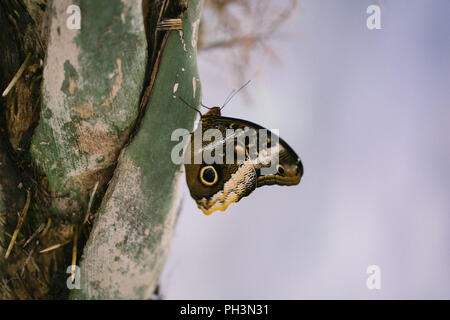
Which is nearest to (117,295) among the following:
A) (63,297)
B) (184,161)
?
(63,297)

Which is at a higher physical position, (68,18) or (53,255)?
(68,18)

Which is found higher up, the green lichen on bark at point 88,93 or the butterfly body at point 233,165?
the green lichen on bark at point 88,93

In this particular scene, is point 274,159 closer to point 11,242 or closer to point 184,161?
point 184,161

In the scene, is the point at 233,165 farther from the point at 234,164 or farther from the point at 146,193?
the point at 146,193

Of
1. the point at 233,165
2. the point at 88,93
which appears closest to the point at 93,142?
the point at 88,93
